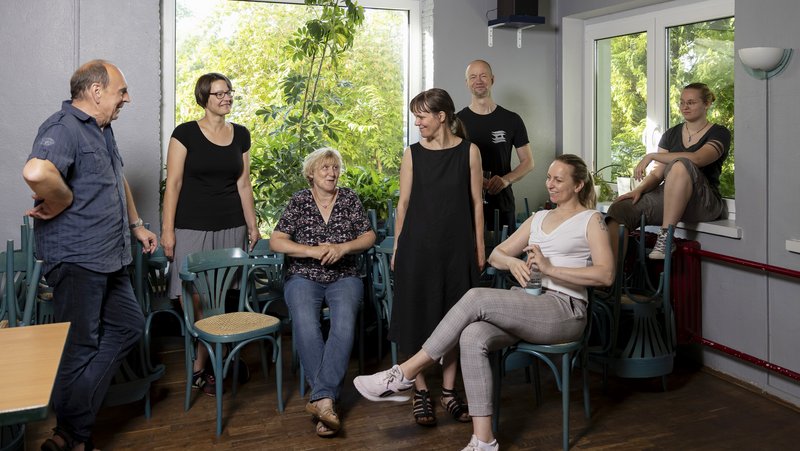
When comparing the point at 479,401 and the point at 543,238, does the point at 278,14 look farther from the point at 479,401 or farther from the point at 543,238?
the point at 479,401

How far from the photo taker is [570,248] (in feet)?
10.5

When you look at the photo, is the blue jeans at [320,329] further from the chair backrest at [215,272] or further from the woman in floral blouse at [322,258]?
the chair backrest at [215,272]

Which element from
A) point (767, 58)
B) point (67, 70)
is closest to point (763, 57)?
point (767, 58)

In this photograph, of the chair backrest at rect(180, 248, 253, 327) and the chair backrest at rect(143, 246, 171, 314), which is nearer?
the chair backrest at rect(180, 248, 253, 327)

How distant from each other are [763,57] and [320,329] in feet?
8.06

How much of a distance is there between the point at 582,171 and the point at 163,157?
3.05m

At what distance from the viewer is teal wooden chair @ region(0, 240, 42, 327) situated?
2.64 meters

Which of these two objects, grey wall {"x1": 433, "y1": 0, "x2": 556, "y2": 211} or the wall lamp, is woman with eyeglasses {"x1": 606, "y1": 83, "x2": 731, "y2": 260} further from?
grey wall {"x1": 433, "y1": 0, "x2": 556, "y2": 211}

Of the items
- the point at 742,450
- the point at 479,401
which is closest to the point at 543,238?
the point at 479,401

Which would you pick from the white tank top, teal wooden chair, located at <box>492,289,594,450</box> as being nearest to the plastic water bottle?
the white tank top

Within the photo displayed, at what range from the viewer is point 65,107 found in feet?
9.60

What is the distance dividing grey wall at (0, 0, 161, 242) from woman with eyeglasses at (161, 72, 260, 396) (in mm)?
1060

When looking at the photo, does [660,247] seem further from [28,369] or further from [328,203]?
[28,369]

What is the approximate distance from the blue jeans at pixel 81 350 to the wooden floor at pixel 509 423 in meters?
0.37
